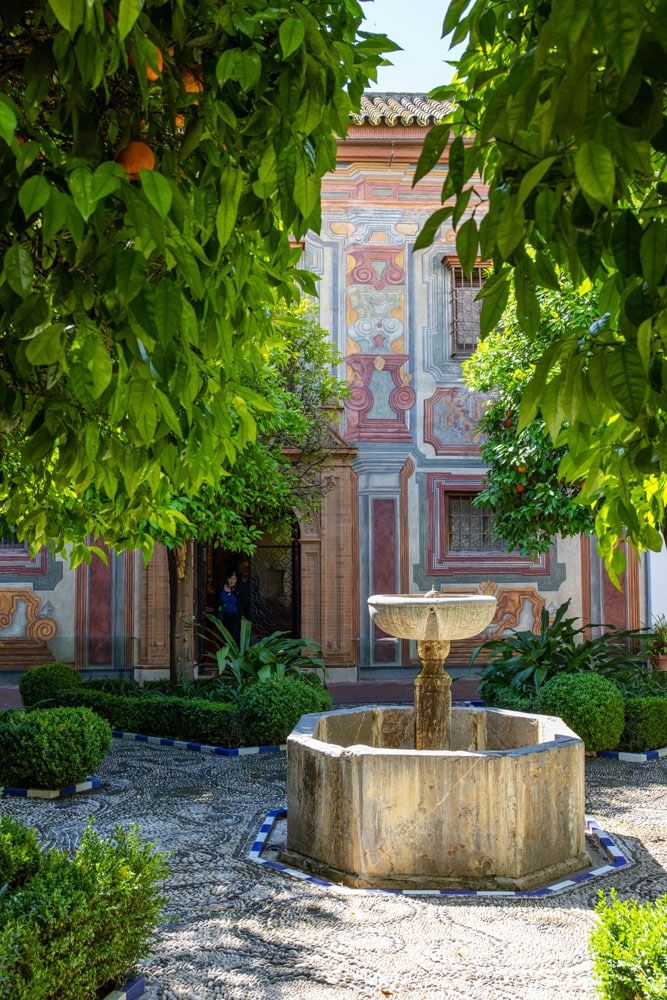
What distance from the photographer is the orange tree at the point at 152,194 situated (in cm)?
159

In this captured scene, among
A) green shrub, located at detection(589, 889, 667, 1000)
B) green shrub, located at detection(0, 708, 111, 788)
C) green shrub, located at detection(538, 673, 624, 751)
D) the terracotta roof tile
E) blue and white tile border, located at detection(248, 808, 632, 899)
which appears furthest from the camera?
the terracotta roof tile

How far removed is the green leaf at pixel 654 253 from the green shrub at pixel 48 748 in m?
6.58

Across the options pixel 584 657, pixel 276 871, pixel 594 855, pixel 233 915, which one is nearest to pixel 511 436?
pixel 584 657

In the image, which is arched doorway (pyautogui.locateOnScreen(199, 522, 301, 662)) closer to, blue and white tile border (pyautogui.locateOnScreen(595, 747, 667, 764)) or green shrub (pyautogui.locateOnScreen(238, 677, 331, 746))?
green shrub (pyautogui.locateOnScreen(238, 677, 331, 746))

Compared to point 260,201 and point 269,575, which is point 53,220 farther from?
point 269,575

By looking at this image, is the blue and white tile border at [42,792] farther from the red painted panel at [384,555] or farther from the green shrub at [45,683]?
the red painted panel at [384,555]

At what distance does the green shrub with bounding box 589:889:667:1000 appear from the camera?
2496 mm

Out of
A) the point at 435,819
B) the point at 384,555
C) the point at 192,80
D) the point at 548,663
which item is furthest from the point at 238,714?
the point at 192,80

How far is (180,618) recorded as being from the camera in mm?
10836

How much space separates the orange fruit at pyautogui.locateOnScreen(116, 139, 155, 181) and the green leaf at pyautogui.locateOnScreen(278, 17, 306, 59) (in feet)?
1.76

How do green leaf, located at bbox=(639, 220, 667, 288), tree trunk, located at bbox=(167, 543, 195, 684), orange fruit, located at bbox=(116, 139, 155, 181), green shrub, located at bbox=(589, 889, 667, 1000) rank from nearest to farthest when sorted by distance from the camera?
green leaf, located at bbox=(639, 220, 667, 288), orange fruit, located at bbox=(116, 139, 155, 181), green shrub, located at bbox=(589, 889, 667, 1000), tree trunk, located at bbox=(167, 543, 195, 684)

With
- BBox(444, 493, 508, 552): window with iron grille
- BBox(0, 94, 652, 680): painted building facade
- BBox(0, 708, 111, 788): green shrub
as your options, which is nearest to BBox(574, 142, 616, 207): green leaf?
BBox(0, 708, 111, 788): green shrub

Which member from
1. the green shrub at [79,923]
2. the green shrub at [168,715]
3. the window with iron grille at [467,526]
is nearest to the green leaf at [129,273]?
the green shrub at [79,923]

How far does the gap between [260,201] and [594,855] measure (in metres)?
4.81
